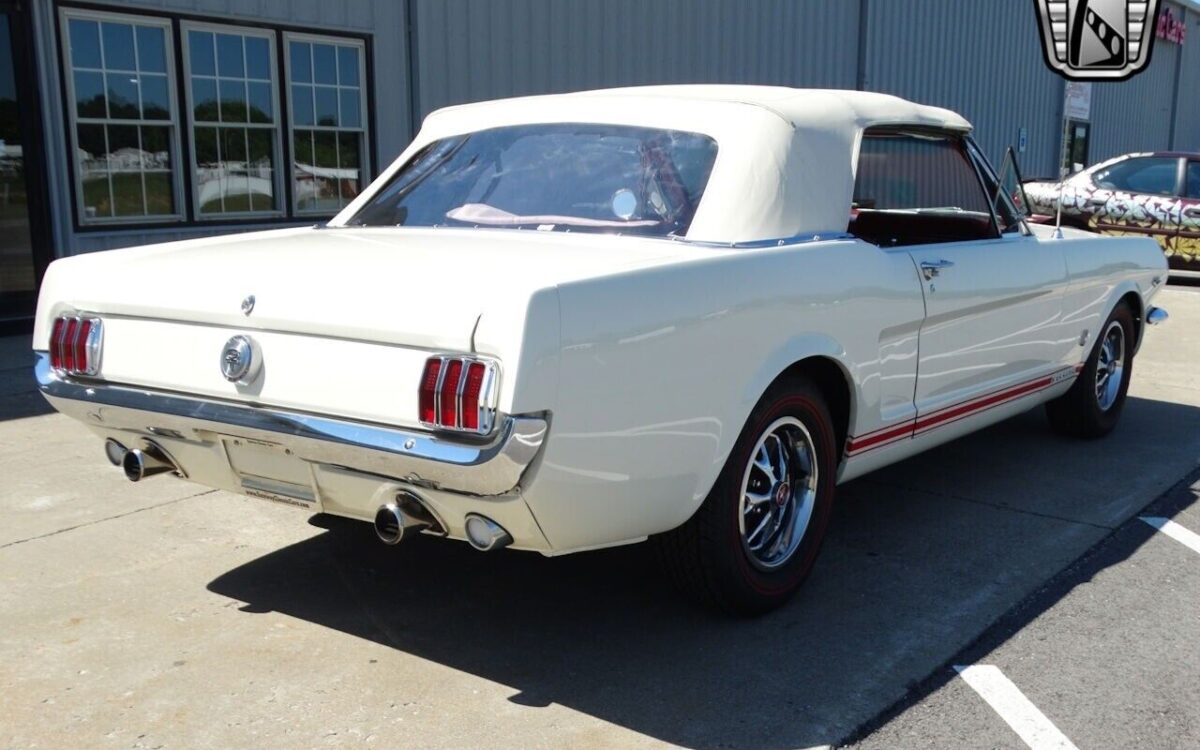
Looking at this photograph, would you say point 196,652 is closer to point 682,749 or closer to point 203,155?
point 682,749

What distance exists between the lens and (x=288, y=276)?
A: 3213 millimetres

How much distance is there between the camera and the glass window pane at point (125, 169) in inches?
371

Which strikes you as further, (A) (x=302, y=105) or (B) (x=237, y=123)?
(A) (x=302, y=105)

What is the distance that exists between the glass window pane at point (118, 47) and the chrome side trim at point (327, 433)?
650cm

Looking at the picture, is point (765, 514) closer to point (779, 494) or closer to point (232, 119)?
point (779, 494)

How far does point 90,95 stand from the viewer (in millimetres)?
9219

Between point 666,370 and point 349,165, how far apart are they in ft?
28.5

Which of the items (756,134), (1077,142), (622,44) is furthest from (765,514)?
(1077,142)

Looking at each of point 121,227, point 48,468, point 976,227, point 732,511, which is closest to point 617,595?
point 732,511

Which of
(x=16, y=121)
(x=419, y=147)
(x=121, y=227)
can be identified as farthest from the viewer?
(x=121, y=227)

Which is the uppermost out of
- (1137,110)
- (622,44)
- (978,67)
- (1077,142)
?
(978,67)

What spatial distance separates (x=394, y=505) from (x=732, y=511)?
0.99 m

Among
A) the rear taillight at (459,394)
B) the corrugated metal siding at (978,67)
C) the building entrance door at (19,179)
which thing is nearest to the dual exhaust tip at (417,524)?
the rear taillight at (459,394)

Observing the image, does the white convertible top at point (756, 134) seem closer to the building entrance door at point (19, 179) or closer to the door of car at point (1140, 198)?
the building entrance door at point (19, 179)
